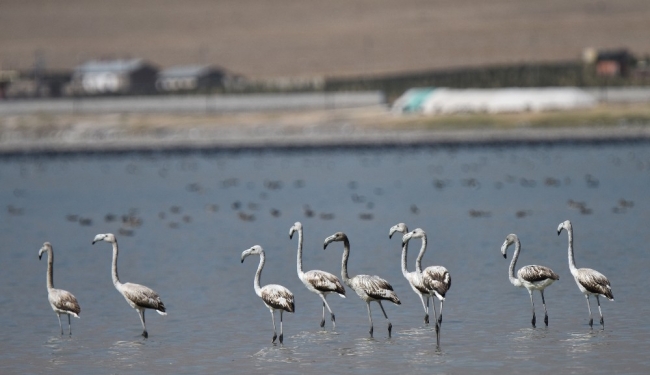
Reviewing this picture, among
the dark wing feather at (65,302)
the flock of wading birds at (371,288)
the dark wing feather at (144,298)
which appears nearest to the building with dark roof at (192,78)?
the dark wing feather at (65,302)

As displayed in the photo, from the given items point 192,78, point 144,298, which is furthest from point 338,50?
point 144,298

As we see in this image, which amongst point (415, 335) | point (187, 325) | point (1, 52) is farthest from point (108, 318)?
point (1, 52)

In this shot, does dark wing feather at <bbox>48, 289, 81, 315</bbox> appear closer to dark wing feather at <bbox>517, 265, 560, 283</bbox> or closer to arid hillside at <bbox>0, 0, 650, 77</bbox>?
dark wing feather at <bbox>517, 265, 560, 283</bbox>

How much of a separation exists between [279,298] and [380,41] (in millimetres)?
164713

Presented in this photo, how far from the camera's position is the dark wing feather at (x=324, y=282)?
70.8ft

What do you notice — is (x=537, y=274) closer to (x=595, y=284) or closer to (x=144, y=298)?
(x=595, y=284)

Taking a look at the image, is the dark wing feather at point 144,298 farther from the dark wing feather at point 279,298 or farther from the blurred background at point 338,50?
the blurred background at point 338,50

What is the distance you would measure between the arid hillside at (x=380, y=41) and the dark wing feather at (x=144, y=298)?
149m

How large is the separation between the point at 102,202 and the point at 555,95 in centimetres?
5669

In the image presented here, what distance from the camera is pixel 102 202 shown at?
2434 inches

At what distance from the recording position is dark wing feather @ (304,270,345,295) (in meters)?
21.6

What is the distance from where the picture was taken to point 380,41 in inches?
7229

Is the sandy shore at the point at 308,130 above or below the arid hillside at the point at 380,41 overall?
below

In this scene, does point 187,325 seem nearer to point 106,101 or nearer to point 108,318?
point 108,318
